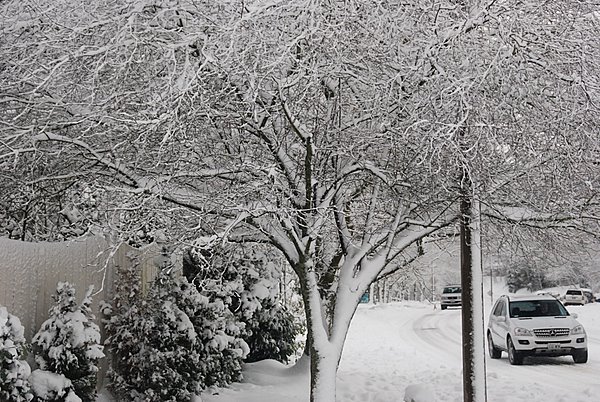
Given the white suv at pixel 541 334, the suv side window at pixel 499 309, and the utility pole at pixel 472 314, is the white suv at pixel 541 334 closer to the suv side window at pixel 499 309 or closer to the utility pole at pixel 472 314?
the suv side window at pixel 499 309

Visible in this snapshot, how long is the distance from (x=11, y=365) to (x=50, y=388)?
0.90 meters

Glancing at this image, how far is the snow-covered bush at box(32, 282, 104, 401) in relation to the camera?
8.08 metres

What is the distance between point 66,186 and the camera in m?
9.11

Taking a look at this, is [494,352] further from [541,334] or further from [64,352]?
[64,352]

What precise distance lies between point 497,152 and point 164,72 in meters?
3.24

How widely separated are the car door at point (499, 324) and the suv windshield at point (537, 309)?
23 centimetres

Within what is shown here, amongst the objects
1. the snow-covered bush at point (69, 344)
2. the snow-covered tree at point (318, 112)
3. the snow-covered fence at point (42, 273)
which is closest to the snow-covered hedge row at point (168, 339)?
the snow-covered fence at point (42, 273)

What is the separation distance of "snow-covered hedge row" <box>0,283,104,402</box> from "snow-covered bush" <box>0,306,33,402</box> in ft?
0.04

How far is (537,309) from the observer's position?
17969 mm

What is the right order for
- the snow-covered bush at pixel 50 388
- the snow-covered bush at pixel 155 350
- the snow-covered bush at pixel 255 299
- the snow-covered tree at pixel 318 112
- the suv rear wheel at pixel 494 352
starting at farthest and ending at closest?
the suv rear wheel at pixel 494 352 → the snow-covered bush at pixel 255 299 → the snow-covered bush at pixel 155 350 → the snow-covered bush at pixel 50 388 → the snow-covered tree at pixel 318 112

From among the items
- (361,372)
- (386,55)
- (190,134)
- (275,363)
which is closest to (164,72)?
(190,134)

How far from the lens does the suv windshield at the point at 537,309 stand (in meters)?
17.7

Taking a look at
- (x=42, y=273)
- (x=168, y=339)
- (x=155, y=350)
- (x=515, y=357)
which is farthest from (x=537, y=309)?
(x=42, y=273)

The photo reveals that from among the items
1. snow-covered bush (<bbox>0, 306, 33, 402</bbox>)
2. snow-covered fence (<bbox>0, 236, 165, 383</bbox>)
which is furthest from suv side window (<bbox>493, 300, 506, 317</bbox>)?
snow-covered bush (<bbox>0, 306, 33, 402</bbox>)
